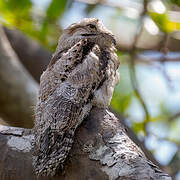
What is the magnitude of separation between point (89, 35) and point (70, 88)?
0.91 meters

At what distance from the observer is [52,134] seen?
9.53 feet

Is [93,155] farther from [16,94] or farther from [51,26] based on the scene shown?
[51,26]

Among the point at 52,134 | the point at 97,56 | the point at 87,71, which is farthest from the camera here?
the point at 97,56

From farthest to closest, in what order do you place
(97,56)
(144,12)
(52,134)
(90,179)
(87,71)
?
(144,12) → (97,56) → (87,71) → (52,134) → (90,179)

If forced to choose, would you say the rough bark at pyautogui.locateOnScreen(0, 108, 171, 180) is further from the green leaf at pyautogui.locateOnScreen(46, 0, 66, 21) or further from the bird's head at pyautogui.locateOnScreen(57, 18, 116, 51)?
the green leaf at pyautogui.locateOnScreen(46, 0, 66, 21)

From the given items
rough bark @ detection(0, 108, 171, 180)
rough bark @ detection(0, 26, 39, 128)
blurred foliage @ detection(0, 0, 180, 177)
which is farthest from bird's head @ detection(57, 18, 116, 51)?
blurred foliage @ detection(0, 0, 180, 177)

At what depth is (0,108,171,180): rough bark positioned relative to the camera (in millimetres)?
2541

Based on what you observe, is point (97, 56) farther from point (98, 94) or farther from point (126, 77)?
point (126, 77)

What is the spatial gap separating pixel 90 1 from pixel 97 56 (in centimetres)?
285

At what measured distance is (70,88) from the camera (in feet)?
10.3

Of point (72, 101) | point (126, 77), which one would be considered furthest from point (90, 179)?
point (126, 77)

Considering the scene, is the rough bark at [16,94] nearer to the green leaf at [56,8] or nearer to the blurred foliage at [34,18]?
the blurred foliage at [34,18]

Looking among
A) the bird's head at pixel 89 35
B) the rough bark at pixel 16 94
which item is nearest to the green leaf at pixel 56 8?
the rough bark at pixel 16 94

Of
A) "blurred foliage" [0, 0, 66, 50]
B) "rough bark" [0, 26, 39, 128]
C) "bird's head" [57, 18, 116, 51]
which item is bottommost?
"rough bark" [0, 26, 39, 128]
